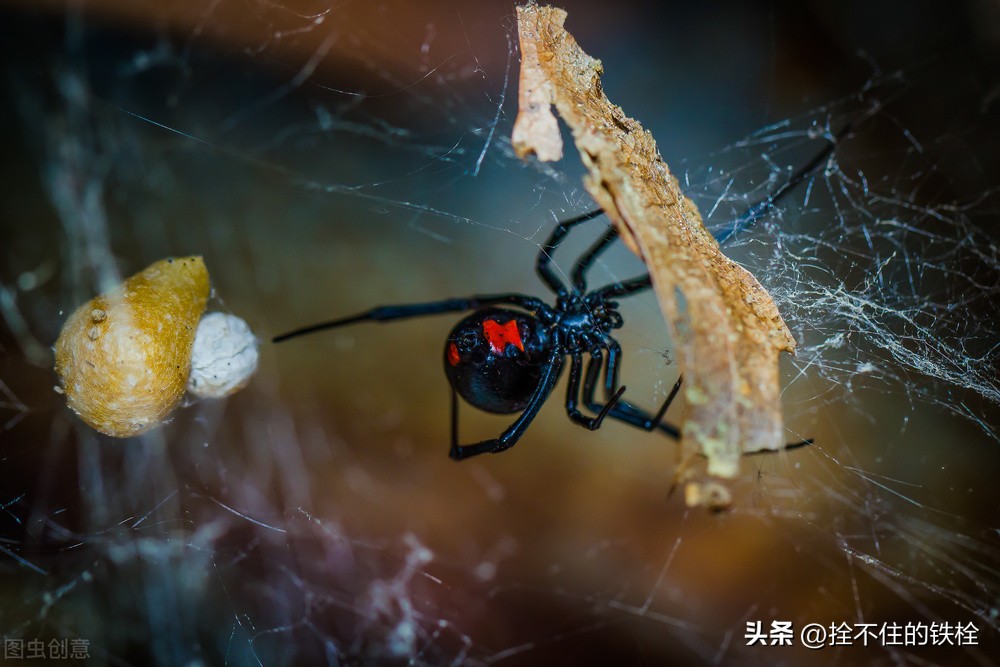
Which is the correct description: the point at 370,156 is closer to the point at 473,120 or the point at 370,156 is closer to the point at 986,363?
the point at 473,120

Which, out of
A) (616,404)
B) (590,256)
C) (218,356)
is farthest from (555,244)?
(218,356)

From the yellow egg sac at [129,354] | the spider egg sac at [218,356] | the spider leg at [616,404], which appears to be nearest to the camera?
the yellow egg sac at [129,354]

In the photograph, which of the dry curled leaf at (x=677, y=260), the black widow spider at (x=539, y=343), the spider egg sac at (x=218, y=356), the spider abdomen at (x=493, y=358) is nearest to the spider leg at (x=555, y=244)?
the black widow spider at (x=539, y=343)

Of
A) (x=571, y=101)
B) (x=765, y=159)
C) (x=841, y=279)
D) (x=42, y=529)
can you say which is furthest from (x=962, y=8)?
(x=42, y=529)

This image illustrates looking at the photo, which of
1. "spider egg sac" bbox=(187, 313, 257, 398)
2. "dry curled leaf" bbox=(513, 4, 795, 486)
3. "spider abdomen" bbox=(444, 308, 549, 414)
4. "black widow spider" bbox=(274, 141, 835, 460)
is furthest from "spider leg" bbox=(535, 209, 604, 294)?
"spider egg sac" bbox=(187, 313, 257, 398)

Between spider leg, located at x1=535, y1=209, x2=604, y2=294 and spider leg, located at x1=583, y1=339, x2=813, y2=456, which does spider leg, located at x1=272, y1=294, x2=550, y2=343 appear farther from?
spider leg, located at x1=583, y1=339, x2=813, y2=456

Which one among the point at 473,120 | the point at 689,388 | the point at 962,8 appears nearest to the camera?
the point at 689,388

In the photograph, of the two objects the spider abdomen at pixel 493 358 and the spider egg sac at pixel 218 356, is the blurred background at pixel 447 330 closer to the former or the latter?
the spider abdomen at pixel 493 358

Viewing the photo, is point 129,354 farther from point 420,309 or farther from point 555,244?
point 555,244
